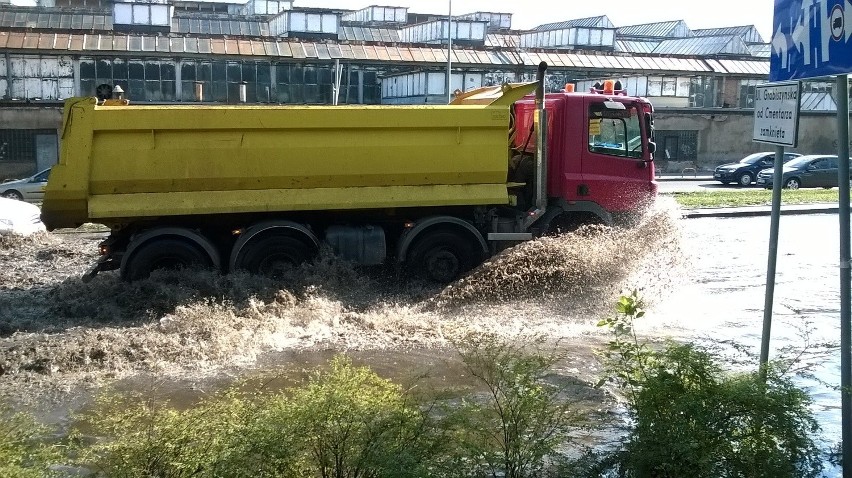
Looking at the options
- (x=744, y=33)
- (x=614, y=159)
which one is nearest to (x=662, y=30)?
(x=744, y=33)

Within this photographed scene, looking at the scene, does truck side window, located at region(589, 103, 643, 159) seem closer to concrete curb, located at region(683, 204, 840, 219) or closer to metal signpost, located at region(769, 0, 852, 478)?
metal signpost, located at region(769, 0, 852, 478)

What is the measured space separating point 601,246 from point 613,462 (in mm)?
6683

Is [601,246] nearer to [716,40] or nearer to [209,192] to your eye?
[209,192]

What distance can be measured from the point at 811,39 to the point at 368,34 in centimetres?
4859

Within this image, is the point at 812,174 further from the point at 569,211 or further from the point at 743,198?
the point at 569,211

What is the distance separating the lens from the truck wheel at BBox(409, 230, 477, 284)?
11.6 metres

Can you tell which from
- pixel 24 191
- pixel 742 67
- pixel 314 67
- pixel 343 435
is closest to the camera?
pixel 343 435

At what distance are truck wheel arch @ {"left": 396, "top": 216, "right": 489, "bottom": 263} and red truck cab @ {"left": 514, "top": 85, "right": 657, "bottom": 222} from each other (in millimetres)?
1267

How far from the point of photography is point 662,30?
68.1 m

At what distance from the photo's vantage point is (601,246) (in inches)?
449

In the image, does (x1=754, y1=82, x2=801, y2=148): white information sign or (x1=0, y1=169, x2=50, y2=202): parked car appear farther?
(x1=0, y1=169, x2=50, y2=202): parked car

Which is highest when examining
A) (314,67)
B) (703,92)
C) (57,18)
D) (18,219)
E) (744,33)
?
(744,33)

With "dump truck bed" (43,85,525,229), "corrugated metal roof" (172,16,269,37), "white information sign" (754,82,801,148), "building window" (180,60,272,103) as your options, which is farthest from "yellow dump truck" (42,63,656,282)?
"corrugated metal roof" (172,16,269,37)

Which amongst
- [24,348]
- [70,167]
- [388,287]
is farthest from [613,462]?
[70,167]
